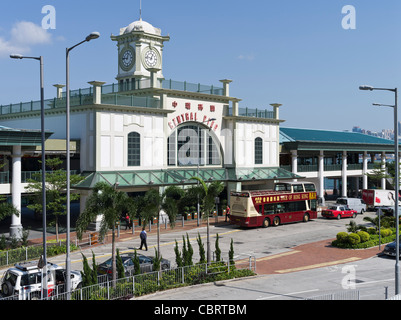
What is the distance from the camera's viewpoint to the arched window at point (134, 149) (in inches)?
1783

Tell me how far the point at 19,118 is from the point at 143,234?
2826 cm

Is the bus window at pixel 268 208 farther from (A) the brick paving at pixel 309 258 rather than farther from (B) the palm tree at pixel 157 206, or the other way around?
(B) the palm tree at pixel 157 206

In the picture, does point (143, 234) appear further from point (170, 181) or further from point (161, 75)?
point (161, 75)

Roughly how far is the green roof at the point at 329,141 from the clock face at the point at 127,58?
74.7ft

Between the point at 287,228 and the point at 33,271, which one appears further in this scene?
the point at 287,228

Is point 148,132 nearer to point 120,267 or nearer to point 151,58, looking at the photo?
point 151,58

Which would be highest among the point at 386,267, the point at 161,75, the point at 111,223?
the point at 161,75

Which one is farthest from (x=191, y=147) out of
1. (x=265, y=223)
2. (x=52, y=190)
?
(x=52, y=190)

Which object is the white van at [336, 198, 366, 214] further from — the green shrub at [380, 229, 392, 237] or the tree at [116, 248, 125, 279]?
the tree at [116, 248, 125, 279]

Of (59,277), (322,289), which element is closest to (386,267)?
(322,289)

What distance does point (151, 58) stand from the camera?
54656 mm

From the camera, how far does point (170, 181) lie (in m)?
46.6

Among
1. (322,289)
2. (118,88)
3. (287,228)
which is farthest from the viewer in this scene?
(118,88)

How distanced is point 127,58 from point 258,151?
19.3 metres
